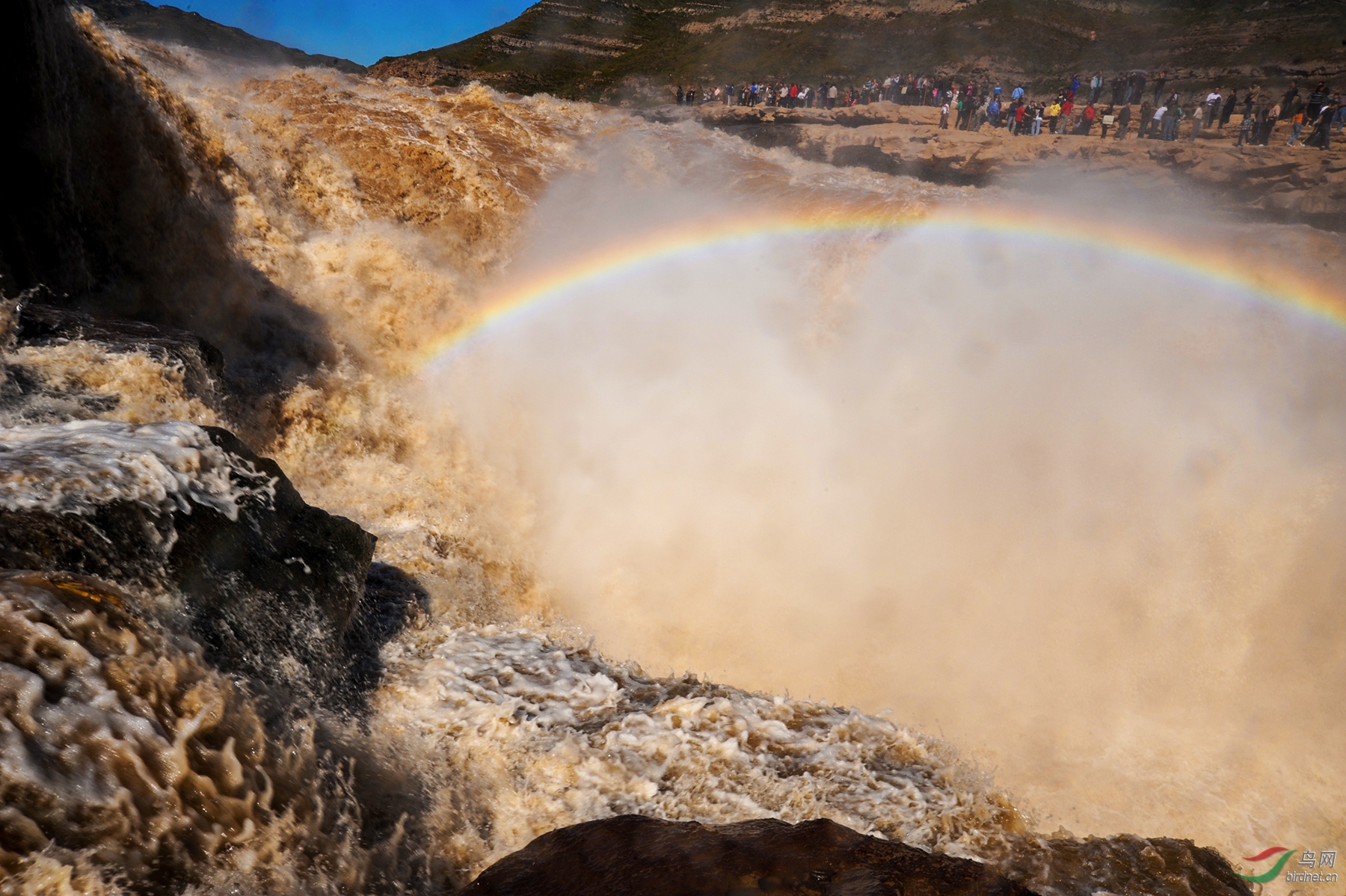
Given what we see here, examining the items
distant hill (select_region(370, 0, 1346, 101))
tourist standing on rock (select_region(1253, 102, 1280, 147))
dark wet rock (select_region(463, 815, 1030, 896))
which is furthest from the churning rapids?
distant hill (select_region(370, 0, 1346, 101))

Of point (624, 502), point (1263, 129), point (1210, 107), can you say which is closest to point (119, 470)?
point (624, 502)

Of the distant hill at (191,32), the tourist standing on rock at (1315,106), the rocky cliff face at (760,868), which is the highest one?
the distant hill at (191,32)

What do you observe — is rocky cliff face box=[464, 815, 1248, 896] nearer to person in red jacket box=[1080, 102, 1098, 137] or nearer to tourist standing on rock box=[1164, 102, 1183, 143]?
tourist standing on rock box=[1164, 102, 1183, 143]

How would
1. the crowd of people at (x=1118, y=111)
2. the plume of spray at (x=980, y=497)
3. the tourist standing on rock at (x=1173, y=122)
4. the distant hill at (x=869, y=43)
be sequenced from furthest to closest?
1. the distant hill at (x=869, y=43)
2. the tourist standing on rock at (x=1173, y=122)
3. the crowd of people at (x=1118, y=111)
4. the plume of spray at (x=980, y=497)

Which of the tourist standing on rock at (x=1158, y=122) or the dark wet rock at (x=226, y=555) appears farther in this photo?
the tourist standing on rock at (x=1158, y=122)

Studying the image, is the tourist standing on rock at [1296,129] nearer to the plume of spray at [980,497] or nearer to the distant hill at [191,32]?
the plume of spray at [980,497]

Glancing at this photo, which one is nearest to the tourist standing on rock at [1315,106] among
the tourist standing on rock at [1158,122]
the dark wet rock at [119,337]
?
the tourist standing on rock at [1158,122]

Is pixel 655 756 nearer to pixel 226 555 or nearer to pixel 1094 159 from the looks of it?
pixel 226 555

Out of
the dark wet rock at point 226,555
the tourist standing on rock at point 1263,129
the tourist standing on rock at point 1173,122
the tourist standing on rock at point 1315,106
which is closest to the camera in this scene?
the dark wet rock at point 226,555

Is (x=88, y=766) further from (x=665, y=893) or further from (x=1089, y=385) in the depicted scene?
(x=1089, y=385)
